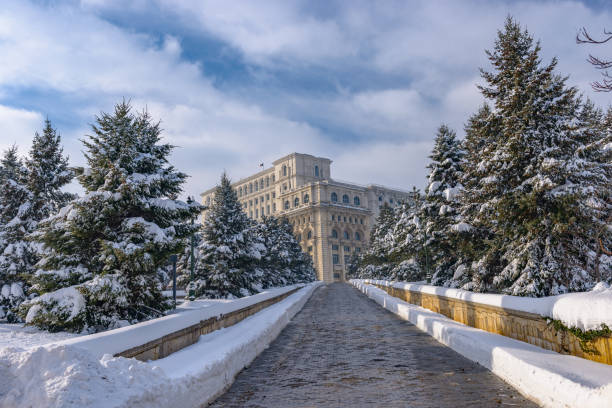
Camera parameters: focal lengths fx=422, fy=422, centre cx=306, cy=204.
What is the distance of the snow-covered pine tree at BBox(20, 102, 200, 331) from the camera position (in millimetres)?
12102

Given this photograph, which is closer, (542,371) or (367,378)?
(542,371)

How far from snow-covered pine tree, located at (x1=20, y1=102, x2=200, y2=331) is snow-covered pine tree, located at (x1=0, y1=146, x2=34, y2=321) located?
6187 mm

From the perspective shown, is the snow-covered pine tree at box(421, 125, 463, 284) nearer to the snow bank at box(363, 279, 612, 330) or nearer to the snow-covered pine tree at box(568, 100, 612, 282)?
the snow-covered pine tree at box(568, 100, 612, 282)

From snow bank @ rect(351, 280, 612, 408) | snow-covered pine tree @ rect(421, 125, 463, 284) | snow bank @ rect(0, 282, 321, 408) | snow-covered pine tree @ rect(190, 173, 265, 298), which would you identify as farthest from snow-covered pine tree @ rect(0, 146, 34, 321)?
snow-covered pine tree @ rect(421, 125, 463, 284)

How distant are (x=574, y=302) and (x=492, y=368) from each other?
5.73ft

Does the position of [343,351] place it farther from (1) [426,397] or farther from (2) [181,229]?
(2) [181,229]

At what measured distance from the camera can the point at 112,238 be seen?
43.8ft

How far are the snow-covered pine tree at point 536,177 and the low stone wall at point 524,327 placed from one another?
4.17 metres

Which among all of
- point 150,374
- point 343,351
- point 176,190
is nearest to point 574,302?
point 343,351

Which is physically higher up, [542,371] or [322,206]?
[322,206]

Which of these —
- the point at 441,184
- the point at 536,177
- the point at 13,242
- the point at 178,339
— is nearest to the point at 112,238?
the point at 178,339

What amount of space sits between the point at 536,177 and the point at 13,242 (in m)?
22.0

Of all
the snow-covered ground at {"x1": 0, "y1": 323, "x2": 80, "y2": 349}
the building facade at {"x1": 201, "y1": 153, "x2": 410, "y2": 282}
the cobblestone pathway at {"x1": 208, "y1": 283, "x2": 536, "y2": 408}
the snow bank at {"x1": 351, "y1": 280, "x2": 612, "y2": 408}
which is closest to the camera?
the snow bank at {"x1": 351, "y1": 280, "x2": 612, "y2": 408}

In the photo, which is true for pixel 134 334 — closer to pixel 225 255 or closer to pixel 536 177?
pixel 536 177
